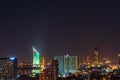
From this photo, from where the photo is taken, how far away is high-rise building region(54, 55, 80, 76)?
73.1m

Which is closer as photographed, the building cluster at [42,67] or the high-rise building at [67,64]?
the building cluster at [42,67]

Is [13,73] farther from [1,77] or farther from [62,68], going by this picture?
[62,68]

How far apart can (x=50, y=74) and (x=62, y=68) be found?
3701cm

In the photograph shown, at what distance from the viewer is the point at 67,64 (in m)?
75.6

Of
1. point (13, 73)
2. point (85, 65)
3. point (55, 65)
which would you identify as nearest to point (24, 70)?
point (13, 73)

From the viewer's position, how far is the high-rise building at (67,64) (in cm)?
7312

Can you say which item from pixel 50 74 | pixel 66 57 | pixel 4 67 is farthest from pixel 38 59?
pixel 50 74

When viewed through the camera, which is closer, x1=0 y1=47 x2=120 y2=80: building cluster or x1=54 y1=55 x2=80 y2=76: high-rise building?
x1=0 y1=47 x2=120 y2=80: building cluster

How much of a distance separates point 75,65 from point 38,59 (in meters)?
11.4

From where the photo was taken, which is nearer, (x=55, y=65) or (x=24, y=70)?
(x=55, y=65)

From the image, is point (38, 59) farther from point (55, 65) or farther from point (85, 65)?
point (55, 65)

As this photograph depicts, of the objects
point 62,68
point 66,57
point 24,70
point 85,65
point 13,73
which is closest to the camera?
point 13,73

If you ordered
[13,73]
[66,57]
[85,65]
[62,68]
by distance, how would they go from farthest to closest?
[85,65]
[66,57]
[62,68]
[13,73]

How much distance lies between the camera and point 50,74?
36.1 meters
